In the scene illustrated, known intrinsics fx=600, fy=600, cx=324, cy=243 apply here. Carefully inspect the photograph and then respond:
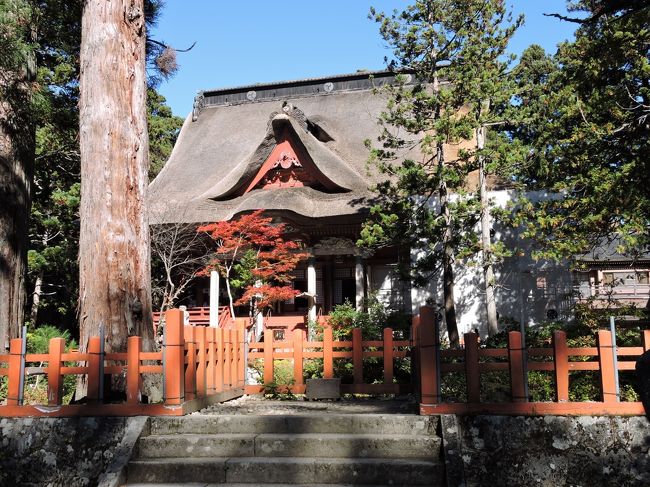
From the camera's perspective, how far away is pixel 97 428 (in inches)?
187

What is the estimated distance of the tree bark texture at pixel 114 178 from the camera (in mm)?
5652

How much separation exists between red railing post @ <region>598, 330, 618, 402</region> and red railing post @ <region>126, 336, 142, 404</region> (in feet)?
12.0

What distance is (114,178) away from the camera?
5.82 meters

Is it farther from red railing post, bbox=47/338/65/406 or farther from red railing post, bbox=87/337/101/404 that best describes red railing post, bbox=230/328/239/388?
red railing post, bbox=47/338/65/406

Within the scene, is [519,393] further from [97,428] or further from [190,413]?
[97,428]

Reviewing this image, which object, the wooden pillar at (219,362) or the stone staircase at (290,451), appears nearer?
the stone staircase at (290,451)

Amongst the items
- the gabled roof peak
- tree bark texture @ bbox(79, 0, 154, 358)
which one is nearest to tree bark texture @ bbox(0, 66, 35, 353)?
tree bark texture @ bbox(79, 0, 154, 358)

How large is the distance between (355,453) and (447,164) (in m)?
9.31

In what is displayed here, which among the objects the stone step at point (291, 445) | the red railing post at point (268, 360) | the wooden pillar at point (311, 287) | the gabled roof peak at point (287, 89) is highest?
the gabled roof peak at point (287, 89)

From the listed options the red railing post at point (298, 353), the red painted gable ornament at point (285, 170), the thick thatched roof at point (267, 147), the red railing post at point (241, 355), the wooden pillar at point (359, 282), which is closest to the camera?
the red railing post at point (241, 355)

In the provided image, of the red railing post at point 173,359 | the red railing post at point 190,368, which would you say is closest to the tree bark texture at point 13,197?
Answer: the red railing post at point 190,368

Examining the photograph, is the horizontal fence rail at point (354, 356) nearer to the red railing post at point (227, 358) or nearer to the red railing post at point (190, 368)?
the red railing post at point (227, 358)

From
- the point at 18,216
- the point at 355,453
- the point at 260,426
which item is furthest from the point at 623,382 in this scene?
the point at 18,216

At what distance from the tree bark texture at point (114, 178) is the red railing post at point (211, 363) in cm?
58
